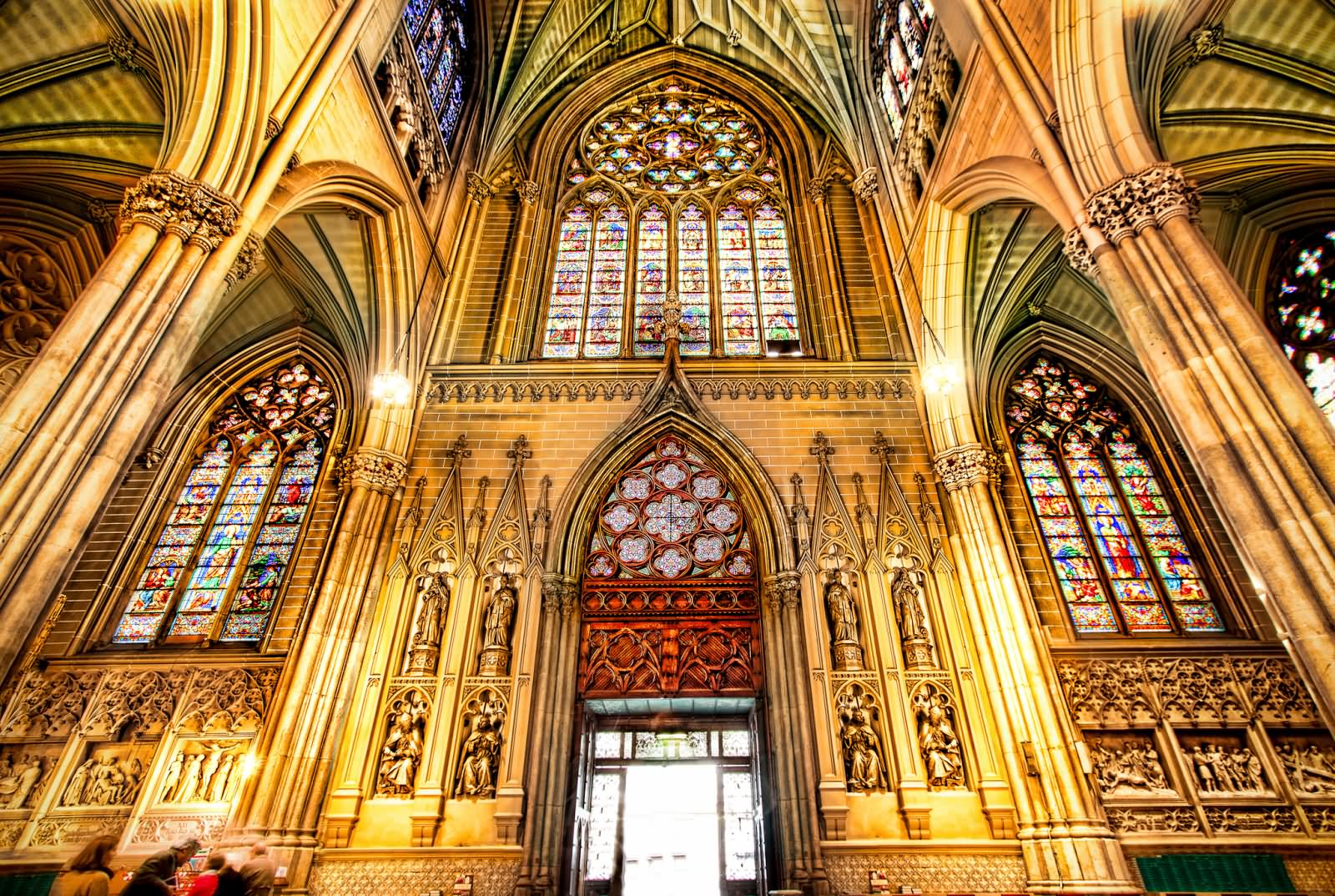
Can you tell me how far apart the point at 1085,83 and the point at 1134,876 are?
27.6 feet

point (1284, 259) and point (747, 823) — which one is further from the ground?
point (1284, 259)

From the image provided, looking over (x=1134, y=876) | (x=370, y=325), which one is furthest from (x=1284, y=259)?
(x=370, y=325)

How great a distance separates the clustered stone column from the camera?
7797 mm

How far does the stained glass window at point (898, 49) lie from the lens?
37.6 ft

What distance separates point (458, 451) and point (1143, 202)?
8708mm

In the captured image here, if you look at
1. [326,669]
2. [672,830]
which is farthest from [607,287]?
[672,830]

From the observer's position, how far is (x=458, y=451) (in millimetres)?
10453

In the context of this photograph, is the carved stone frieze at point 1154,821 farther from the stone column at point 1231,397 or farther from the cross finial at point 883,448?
the cross finial at point 883,448

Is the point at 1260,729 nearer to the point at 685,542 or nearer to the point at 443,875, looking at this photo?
the point at 685,542

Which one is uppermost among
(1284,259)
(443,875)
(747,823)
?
(1284,259)

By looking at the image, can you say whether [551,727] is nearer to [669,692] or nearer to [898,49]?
[669,692]

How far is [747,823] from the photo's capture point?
8.70 metres

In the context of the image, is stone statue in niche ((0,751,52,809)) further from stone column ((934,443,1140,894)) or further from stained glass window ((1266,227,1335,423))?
stained glass window ((1266,227,1335,423))

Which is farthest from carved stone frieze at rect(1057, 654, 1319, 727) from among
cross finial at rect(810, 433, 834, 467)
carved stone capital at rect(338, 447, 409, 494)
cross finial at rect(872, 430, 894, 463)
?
carved stone capital at rect(338, 447, 409, 494)
